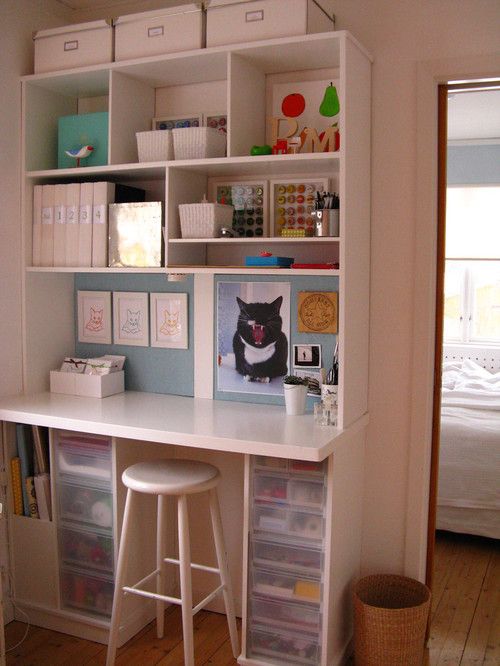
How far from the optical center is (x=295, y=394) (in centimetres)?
271

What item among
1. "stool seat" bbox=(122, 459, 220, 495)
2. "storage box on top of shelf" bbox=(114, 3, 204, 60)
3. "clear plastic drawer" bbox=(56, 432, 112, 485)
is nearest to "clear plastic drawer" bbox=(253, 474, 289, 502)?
"stool seat" bbox=(122, 459, 220, 495)

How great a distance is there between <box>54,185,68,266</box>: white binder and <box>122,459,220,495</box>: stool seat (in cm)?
96

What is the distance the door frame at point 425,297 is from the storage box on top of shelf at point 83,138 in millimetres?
1277

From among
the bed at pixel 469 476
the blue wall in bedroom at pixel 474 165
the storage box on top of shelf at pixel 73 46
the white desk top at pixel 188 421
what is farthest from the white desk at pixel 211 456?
the blue wall in bedroom at pixel 474 165

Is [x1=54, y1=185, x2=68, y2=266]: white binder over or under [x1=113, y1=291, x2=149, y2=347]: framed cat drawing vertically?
over

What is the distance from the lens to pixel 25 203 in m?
3.03

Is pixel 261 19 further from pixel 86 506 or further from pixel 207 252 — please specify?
pixel 86 506

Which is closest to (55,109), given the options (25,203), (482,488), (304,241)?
(25,203)

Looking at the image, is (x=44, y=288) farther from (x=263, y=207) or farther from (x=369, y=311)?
(x=369, y=311)

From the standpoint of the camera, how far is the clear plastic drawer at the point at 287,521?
8.07ft

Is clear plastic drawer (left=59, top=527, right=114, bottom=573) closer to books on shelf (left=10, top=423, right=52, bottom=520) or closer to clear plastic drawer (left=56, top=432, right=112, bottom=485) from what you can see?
books on shelf (left=10, top=423, right=52, bottom=520)

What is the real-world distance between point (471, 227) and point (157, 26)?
386 cm

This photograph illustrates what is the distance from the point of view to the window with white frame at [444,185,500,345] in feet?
19.1

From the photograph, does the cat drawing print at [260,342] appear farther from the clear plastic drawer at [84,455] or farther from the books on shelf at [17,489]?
the books on shelf at [17,489]
